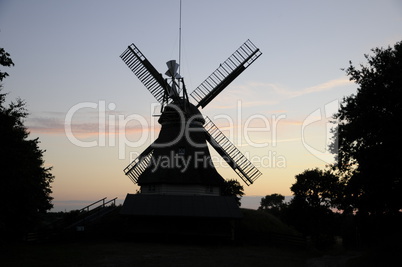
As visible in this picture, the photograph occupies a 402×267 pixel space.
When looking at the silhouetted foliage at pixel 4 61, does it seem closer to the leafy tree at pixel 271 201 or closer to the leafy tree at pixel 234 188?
the leafy tree at pixel 234 188

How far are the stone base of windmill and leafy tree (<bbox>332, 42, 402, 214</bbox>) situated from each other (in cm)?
914

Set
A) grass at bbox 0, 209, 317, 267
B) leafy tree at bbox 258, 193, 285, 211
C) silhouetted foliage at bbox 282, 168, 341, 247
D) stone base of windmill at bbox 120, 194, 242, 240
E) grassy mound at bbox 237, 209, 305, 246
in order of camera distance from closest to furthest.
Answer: grass at bbox 0, 209, 317, 267
stone base of windmill at bbox 120, 194, 242, 240
grassy mound at bbox 237, 209, 305, 246
silhouetted foliage at bbox 282, 168, 341, 247
leafy tree at bbox 258, 193, 285, 211

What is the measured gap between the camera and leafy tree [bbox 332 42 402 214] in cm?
2148

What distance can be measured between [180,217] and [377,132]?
585 inches

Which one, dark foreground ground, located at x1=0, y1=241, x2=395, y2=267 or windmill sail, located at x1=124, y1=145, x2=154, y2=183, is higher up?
windmill sail, located at x1=124, y1=145, x2=154, y2=183

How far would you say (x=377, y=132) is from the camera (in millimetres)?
22734

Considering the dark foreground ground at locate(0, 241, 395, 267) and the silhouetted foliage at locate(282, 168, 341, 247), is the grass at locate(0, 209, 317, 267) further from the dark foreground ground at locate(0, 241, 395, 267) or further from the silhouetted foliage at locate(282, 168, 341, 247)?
the silhouetted foliage at locate(282, 168, 341, 247)

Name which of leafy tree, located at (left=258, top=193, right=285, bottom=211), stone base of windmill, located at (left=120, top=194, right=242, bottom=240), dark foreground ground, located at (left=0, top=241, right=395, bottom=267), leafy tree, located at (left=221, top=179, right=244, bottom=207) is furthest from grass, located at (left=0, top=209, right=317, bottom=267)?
leafy tree, located at (left=258, top=193, right=285, bottom=211)

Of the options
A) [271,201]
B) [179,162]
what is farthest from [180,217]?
[271,201]

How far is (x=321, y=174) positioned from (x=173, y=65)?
3052 centimetres

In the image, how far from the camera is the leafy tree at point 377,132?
2148 cm

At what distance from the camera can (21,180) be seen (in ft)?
74.5

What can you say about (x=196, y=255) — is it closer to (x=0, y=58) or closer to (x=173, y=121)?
(x=173, y=121)

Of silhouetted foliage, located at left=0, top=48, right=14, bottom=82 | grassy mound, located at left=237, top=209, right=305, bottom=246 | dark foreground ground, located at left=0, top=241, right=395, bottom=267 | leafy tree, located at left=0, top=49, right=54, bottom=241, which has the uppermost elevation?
silhouetted foliage, located at left=0, top=48, right=14, bottom=82
